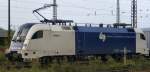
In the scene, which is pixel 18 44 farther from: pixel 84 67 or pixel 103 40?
pixel 103 40

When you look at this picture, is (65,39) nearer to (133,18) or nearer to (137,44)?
(137,44)

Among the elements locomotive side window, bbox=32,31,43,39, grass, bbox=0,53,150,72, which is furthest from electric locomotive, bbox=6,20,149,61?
grass, bbox=0,53,150,72

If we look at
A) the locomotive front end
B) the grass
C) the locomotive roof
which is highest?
the locomotive roof

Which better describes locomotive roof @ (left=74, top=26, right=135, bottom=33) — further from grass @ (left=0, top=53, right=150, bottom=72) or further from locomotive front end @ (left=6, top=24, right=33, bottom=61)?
locomotive front end @ (left=6, top=24, right=33, bottom=61)

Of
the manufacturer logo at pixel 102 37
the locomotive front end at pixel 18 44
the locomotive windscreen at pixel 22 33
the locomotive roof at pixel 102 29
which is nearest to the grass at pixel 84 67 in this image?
the locomotive front end at pixel 18 44

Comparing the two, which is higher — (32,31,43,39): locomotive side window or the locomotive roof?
the locomotive roof

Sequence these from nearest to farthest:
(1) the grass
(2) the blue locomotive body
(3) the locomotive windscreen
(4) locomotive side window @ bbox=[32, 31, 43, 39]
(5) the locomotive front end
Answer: (1) the grass, (5) the locomotive front end, (4) locomotive side window @ bbox=[32, 31, 43, 39], (3) the locomotive windscreen, (2) the blue locomotive body

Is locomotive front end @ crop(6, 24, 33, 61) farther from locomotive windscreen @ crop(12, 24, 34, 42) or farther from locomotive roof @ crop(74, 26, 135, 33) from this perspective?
locomotive roof @ crop(74, 26, 135, 33)

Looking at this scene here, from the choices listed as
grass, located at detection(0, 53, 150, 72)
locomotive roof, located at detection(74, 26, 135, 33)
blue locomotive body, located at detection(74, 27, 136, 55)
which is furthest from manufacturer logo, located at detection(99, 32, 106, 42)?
grass, located at detection(0, 53, 150, 72)

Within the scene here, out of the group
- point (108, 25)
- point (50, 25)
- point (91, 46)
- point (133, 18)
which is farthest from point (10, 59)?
point (133, 18)

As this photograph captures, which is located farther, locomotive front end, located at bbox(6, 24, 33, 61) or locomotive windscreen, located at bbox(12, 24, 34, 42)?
locomotive windscreen, located at bbox(12, 24, 34, 42)

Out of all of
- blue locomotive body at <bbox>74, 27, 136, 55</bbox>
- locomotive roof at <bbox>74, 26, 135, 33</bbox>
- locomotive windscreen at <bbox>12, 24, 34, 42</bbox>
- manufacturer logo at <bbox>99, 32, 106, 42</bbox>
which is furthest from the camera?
manufacturer logo at <bbox>99, 32, 106, 42</bbox>

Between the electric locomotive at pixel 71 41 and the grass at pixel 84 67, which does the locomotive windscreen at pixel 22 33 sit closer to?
the electric locomotive at pixel 71 41

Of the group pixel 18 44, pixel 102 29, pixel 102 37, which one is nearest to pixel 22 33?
pixel 18 44
